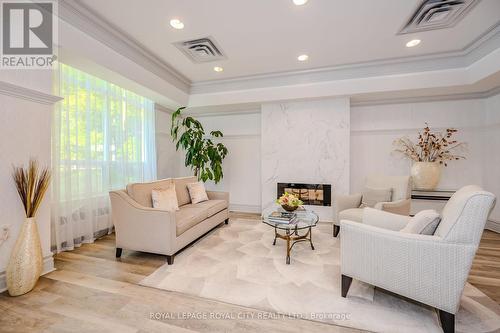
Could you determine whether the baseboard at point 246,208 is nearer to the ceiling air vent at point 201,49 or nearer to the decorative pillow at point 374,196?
the decorative pillow at point 374,196

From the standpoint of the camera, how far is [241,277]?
2201mm

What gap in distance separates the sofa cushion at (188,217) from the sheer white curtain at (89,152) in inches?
54.4

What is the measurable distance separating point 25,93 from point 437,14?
180 inches

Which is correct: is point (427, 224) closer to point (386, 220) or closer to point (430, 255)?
point (430, 255)

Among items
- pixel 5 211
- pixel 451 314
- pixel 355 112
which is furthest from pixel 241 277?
pixel 355 112

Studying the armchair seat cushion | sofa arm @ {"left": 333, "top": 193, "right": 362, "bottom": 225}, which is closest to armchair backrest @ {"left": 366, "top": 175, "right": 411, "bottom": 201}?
sofa arm @ {"left": 333, "top": 193, "right": 362, "bottom": 225}

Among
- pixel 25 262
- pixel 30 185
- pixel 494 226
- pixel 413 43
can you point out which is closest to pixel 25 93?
pixel 30 185

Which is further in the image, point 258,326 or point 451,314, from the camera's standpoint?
point 258,326

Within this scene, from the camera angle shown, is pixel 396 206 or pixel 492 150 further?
pixel 492 150

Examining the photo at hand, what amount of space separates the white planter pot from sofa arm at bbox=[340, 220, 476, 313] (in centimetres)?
286

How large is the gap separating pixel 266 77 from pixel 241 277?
3634 millimetres

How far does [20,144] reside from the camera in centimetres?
207

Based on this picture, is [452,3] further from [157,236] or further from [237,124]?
[157,236]

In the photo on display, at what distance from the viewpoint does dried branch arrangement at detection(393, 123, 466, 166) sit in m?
3.98
